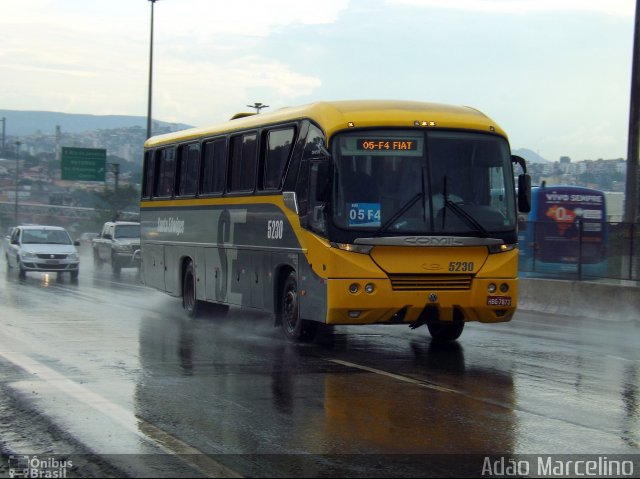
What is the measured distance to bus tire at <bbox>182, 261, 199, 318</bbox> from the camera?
1965 cm

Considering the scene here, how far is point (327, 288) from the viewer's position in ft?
44.2

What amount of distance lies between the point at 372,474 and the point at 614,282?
15566mm

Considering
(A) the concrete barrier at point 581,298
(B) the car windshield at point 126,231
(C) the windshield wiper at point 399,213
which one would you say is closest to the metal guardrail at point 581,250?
(A) the concrete barrier at point 581,298

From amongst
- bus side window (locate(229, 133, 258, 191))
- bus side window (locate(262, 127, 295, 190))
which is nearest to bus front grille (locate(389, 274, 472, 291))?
bus side window (locate(262, 127, 295, 190))

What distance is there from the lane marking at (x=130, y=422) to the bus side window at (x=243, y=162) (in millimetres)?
5139

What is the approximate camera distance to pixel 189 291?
65.7 feet

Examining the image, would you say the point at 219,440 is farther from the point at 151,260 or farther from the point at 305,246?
the point at 151,260

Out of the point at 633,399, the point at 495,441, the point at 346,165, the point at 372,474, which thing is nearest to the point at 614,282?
the point at 346,165

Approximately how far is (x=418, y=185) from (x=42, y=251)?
22.7m

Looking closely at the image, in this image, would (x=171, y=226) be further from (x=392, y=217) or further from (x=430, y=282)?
(x=430, y=282)

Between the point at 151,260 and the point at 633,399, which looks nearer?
the point at 633,399

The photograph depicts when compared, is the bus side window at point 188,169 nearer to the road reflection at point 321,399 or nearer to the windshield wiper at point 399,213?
the road reflection at point 321,399

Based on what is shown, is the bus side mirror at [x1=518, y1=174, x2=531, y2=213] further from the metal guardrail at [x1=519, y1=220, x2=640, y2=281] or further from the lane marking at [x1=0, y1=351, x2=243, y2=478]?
the metal guardrail at [x1=519, y1=220, x2=640, y2=281]

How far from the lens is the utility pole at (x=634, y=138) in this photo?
2394 centimetres
